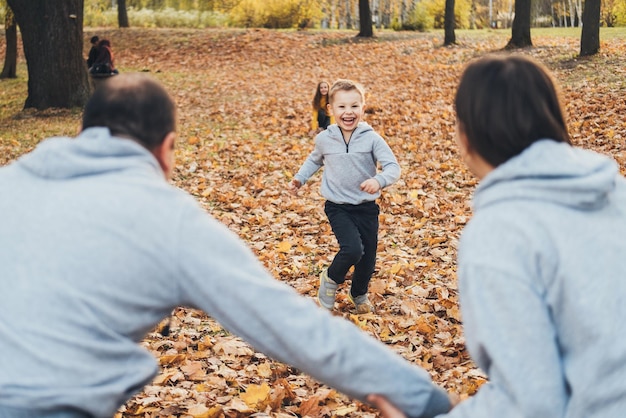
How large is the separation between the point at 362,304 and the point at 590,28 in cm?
1686

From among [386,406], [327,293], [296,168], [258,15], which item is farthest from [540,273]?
[258,15]

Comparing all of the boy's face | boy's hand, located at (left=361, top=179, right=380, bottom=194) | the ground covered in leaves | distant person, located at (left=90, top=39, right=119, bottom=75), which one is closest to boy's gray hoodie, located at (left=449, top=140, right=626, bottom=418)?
the ground covered in leaves

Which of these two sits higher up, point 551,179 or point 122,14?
point 122,14

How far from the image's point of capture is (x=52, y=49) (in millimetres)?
16469

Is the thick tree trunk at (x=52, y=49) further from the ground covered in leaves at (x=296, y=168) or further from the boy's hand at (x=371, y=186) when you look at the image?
the boy's hand at (x=371, y=186)

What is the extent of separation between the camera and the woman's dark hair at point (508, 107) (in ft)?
6.79

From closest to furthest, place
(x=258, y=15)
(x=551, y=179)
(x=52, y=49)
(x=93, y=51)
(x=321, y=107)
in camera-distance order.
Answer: (x=551, y=179) < (x=321, y=107) < (x=52, y=49) < (x=93, y=51) < (x=258, y=15)

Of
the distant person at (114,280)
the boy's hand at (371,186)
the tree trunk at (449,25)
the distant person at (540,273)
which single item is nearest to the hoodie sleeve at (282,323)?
the distant person at (114,280)

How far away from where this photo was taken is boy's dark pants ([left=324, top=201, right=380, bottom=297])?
17.6 ft

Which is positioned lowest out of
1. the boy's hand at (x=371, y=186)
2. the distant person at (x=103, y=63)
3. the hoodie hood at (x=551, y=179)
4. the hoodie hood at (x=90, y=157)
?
the boy's hand at (x=371, y=186)

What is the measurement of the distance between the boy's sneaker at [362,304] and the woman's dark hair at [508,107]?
368 cm

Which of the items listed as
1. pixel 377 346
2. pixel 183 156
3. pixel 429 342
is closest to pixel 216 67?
pixel 183 156

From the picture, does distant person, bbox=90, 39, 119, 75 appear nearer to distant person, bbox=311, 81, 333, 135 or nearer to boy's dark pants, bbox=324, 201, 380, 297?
distant person, bbox=311, 81, 333, 135

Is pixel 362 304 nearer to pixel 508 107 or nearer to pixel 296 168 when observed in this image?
pixel 508 107
